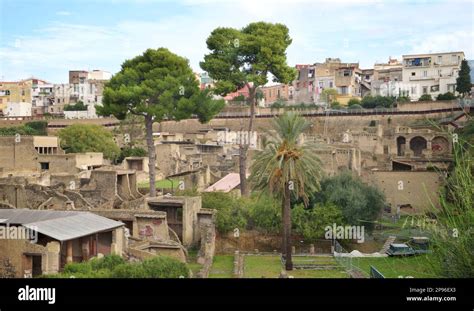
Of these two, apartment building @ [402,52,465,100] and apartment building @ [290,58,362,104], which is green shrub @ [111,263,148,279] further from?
apartment building @ [290,58,362,104]

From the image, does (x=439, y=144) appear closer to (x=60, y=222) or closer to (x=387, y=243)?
(x=387, y=243)

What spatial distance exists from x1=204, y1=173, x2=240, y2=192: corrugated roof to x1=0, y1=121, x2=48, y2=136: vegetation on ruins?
27.4 meters

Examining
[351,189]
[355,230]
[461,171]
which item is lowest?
[355,230]

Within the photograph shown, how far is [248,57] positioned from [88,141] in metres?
19.4

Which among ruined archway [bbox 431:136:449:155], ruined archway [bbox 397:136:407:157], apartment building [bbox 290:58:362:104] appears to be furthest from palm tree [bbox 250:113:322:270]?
apartment building [bbox 290:58:362:104]

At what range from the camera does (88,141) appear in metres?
45.5

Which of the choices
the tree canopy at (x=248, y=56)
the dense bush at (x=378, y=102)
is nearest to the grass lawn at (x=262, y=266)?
the tree canopy at (x=248, y=56)

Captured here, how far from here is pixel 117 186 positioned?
28328mm

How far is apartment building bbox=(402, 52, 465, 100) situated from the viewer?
2334 inches

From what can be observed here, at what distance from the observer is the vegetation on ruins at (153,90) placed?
26344mm

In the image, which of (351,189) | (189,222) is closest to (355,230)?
(351,189)

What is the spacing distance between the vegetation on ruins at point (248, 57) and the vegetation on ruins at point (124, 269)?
16147mm
